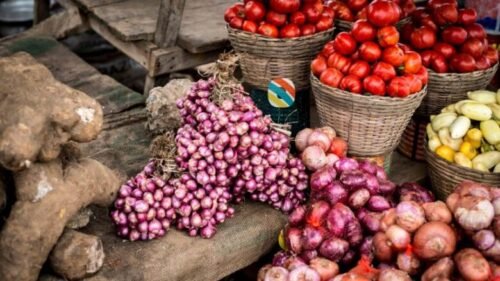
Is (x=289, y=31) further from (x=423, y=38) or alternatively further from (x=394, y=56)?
(x=423, y=38)

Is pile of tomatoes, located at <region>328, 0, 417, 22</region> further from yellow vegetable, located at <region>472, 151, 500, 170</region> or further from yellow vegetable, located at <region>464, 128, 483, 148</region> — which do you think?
yellow vegetable, located at <region>472, 151, 500, 170</region>

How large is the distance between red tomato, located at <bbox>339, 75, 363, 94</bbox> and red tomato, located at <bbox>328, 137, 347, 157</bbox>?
24 cm

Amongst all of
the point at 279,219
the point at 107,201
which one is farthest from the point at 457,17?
the point at 107,201

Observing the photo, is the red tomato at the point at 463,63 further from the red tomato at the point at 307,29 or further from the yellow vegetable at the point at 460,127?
the red tomato at the point at 307,29

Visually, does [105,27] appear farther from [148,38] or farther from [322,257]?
[322,257]

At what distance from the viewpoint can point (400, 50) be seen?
257 cm

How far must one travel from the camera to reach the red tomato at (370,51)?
2559 mm

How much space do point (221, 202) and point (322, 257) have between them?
1.51ft

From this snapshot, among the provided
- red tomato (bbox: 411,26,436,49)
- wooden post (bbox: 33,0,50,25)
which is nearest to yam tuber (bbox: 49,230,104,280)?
red tomato (bbox: 411,26,436,49)

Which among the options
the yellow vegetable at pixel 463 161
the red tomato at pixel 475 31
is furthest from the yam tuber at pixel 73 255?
the red tomato at pixel 475 31

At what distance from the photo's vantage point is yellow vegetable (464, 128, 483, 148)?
2.66m

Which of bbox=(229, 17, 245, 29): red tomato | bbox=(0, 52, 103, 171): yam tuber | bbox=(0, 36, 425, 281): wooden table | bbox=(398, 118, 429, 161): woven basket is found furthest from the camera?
bbox=(398, 118, 429, 161): woven basket

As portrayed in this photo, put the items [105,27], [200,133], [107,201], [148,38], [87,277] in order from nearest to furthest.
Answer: [87,277]
[107,201]
[200,133]
[148,38]
[105,27]

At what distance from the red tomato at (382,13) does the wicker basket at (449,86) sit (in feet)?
1.45
